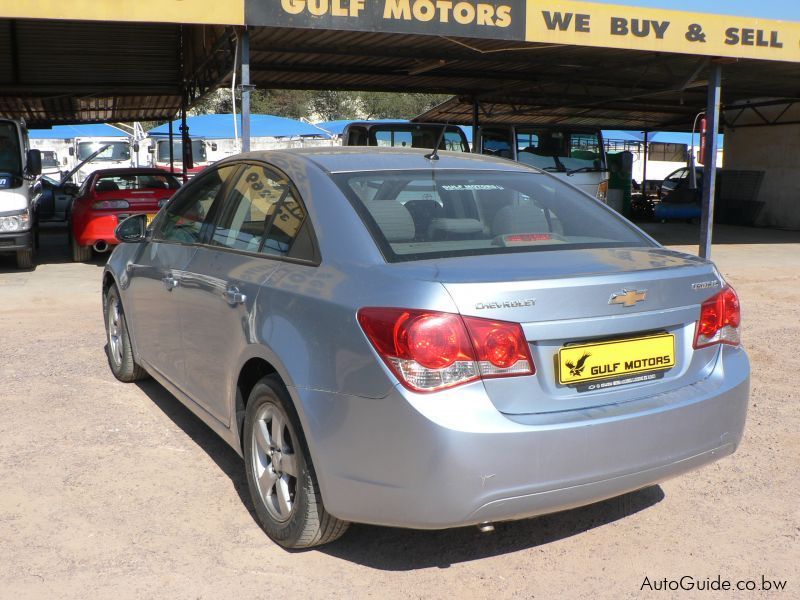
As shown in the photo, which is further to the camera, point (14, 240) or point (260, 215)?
point (14, 240)

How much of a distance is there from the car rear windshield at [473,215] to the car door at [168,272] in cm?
116

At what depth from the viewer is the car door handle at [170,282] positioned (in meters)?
4.31

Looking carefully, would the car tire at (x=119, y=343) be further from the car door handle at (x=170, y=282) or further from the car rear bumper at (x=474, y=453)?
the car rear bumper at (x=474, y=453)

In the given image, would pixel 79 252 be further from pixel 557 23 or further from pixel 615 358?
pixel 615 358

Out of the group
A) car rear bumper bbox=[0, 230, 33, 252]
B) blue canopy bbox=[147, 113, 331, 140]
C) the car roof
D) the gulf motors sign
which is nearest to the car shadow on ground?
the car roof

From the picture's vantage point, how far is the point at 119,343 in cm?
577

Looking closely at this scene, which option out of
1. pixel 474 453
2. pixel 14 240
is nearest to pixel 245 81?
pixel 14 240

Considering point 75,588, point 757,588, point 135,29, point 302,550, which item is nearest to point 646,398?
point 757,588

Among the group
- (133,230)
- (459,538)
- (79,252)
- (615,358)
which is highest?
(133,230)

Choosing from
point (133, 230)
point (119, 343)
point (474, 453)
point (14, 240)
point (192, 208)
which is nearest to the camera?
point (474, 453)

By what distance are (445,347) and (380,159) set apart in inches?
56.2

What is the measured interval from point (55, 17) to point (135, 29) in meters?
6.24

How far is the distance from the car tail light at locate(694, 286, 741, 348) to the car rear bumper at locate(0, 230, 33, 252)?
32.7ft

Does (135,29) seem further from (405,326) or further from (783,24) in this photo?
(405,326)
